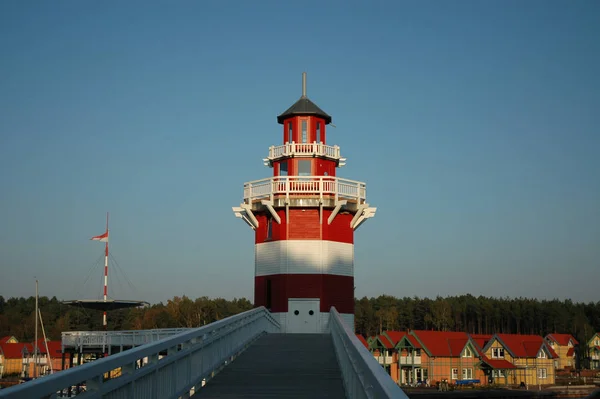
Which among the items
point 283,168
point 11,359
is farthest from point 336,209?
point 11,359

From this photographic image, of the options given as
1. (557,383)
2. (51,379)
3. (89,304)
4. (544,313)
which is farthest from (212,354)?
(544,313)

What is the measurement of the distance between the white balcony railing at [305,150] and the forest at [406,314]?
97265mm

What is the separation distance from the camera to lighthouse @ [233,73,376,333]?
1330 inches

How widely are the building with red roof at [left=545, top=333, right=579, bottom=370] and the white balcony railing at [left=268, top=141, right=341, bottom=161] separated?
93927mm

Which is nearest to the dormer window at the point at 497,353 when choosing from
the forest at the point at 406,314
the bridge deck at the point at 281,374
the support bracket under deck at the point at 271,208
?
the forest at the point at 406,314

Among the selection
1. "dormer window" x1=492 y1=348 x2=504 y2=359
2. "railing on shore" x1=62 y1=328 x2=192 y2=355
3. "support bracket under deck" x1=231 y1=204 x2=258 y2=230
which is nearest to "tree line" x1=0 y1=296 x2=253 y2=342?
"dormer window" x1=492 y1=348 x2=504 y2=359

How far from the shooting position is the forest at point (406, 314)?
133000 millimetres

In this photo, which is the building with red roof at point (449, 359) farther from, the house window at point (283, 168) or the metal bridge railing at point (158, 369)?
the metal bridge railing at point (158, 369)

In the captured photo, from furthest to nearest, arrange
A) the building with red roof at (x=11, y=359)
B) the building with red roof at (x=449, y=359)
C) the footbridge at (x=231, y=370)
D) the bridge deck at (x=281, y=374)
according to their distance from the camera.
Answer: the building with red roof at (x=11, y=359) → the building with red roof at (x=449, y=359) → the bridge deck at (x=281, y=374) → the footbridge at (x=231, y=370)

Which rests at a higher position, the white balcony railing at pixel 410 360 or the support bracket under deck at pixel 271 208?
the support bracket under deck at pixel 271 208

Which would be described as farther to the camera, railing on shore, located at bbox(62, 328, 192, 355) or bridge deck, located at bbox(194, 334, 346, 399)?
railing on shore, located at bbox(62, 328, 192, 355)

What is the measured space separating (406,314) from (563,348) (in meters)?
42.7

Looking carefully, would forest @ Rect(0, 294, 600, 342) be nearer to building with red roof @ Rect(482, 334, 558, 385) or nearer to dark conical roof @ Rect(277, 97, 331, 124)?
building with red roof @ Rect(482, 334, 558, 385)

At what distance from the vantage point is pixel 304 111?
36000 mm
